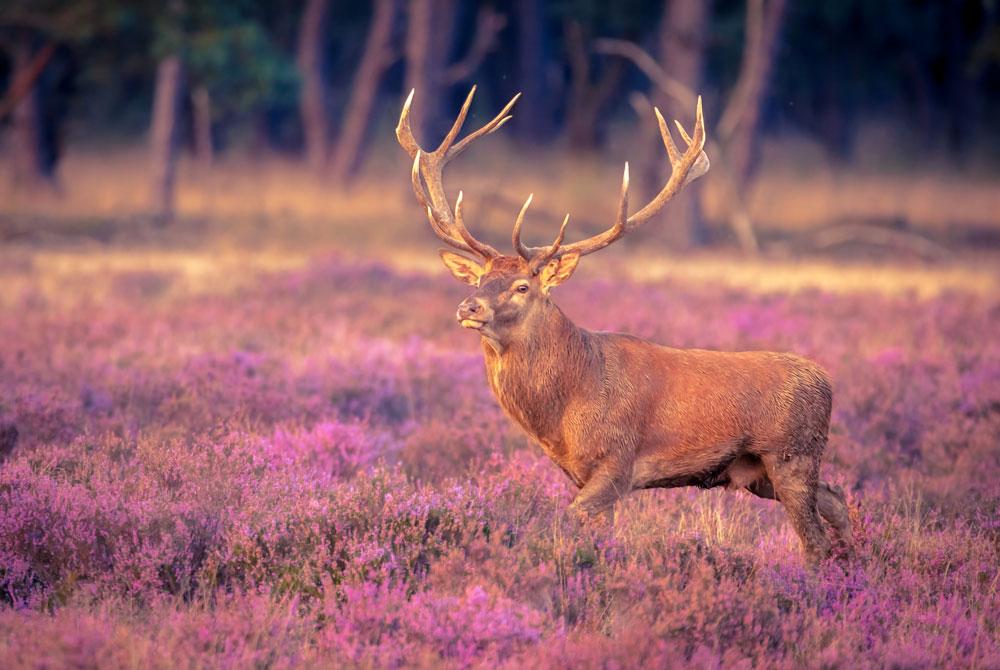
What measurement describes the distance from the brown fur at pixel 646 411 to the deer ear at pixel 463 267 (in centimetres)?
19

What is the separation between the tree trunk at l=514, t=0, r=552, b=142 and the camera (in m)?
34.5

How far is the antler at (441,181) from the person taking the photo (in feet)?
22.1

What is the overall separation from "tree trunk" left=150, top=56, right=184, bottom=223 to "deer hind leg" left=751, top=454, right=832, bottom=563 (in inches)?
656

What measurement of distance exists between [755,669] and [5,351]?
7.35m

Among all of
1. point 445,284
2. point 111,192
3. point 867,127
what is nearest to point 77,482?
point 445,284

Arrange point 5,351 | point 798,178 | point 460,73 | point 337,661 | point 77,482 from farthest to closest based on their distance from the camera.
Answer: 1. point 798,178
2. point 460,73
3. point 5,351
4. point 77,482
5. point 337,661

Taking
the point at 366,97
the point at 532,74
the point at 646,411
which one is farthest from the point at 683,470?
the point at 532,74

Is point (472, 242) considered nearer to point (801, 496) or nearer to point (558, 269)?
point (558, 269)

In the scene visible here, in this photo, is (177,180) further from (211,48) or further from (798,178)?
(798,178)

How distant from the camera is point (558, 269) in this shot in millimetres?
6539

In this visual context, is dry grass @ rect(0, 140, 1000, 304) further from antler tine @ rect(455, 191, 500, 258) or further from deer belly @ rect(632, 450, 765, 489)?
deer belly @ rect(632, 450, 765, 489)

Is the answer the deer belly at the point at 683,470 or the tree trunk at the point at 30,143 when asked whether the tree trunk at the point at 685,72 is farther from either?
the deer belly at the point at 683,470

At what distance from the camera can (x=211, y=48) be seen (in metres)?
19.9

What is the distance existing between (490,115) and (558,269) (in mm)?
39185
